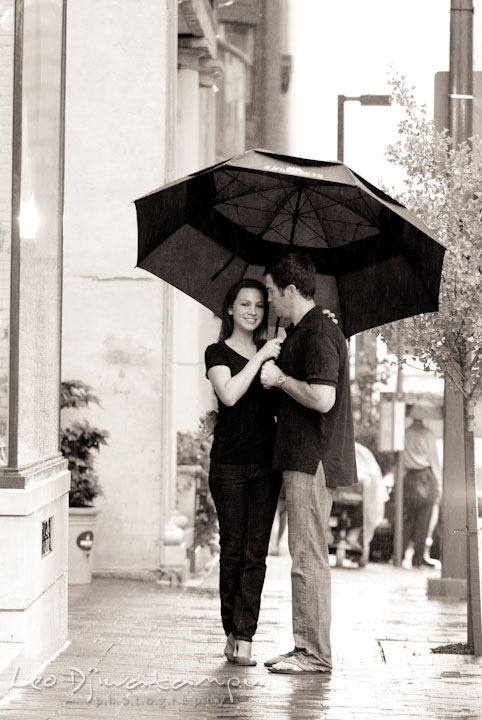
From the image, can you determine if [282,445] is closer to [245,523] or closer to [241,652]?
[245,523]

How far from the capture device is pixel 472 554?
7355mm

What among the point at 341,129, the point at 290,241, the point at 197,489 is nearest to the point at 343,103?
the point at 341,129

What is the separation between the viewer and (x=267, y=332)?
6.79 meters

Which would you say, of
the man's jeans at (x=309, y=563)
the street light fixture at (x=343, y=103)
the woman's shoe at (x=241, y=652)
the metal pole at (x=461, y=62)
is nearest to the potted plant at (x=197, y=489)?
the street light fixture at (x=343, y=103)

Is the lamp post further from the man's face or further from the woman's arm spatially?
the woman's arm

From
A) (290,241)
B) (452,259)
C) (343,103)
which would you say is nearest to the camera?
(290,241)

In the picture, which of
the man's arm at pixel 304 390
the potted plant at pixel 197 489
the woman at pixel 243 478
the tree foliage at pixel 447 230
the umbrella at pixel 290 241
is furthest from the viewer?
the potted plant at pixel 197 489

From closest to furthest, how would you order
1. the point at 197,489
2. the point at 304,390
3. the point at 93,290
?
the point at 304,390 → the point at 93,290 → the point at 197,489

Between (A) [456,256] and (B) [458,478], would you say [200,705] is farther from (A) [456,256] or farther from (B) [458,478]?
(B) [458,478]

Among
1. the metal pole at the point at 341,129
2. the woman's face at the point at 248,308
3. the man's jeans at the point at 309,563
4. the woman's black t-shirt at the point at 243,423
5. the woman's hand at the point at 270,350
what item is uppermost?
the metal pole at the point at 341,129

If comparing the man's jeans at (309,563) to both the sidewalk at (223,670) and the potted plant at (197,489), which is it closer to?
the sidewalk at (223,670)

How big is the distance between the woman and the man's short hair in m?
0.19

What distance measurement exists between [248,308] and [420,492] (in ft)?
38.2

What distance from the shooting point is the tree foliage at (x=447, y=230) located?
714cm
